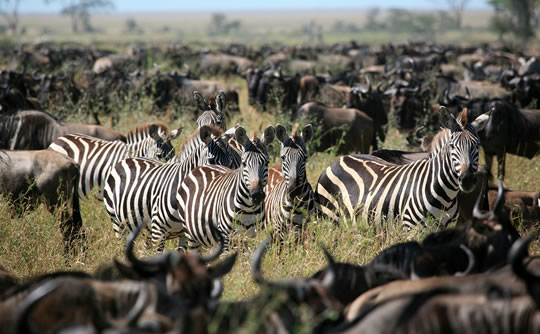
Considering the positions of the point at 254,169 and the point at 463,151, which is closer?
the point at 254,169

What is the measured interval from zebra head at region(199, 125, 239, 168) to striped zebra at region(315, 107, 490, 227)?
1.10 m

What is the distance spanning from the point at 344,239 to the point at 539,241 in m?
2.07

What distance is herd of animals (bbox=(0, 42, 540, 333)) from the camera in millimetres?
2932

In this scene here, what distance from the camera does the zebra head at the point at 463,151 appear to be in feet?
17.5

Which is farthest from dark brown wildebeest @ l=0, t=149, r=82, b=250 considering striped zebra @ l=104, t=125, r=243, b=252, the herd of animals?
striped zebra @ l=104, t=125, r=243, b=252

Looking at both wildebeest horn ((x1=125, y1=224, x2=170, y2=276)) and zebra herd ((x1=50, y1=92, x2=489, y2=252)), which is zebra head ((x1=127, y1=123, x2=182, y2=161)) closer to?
zebra herd ((x1=50, y1=92, x2=489, y2=252))

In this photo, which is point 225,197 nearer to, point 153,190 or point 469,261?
point 153,190

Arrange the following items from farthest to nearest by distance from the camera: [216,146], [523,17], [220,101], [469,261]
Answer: [523,17], [220,101], [216,146], [469,261]

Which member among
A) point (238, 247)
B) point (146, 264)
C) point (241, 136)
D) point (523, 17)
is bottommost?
point (523, 17)

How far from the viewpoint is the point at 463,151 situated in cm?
542

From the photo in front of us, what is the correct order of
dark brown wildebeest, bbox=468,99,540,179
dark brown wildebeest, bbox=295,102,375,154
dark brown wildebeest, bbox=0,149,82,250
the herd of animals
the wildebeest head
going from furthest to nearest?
dark brown wildebeest, bbox=295,102,375,154 → dark brown wildebeest, bbox=468,99,540,179 → dark brown wildebeest, bbox=0,149,82,250 → the wildebeest head → the herd of animals

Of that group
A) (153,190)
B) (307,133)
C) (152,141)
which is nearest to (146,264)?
(307,133)

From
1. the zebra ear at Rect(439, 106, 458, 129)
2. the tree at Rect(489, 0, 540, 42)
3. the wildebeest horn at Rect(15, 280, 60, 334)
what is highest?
the zebra ear at Rect(439, 106, 458, 129)

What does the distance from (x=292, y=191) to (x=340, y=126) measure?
511 cm
